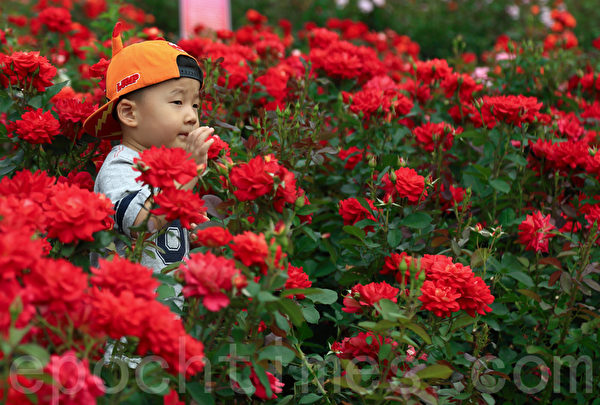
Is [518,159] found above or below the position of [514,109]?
below

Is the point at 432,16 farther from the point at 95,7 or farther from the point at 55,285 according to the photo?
the point at 55,285

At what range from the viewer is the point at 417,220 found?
2369mm

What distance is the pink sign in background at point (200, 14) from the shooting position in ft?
14.4

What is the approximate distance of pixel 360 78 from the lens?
3381 mm

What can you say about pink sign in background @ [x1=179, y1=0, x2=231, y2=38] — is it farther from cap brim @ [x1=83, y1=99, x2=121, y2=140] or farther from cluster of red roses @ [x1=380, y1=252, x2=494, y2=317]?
cluster of red roses @ [x1=380, y1=252, x2=494, y2=317]

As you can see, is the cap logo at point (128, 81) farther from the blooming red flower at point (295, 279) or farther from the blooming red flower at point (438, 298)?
the blooming red flower at point (438, 298)

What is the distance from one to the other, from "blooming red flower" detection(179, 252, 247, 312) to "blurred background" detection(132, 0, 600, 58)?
18.8ft

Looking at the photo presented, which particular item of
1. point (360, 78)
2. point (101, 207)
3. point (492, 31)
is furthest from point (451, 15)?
point (101, 207)

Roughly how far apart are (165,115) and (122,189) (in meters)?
0.31

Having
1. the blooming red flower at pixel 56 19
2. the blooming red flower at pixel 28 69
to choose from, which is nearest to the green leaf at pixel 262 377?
the blooming red flower at pixel 28 69

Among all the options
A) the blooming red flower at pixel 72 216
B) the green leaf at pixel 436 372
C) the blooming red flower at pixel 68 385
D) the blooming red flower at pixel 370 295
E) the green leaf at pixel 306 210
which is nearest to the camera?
the blooming red flower at pixel 68 385

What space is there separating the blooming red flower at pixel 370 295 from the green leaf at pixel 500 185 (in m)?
0.93

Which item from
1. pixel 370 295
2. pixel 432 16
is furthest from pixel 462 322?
pixel 432 16

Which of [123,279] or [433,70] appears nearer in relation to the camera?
[123,279]
